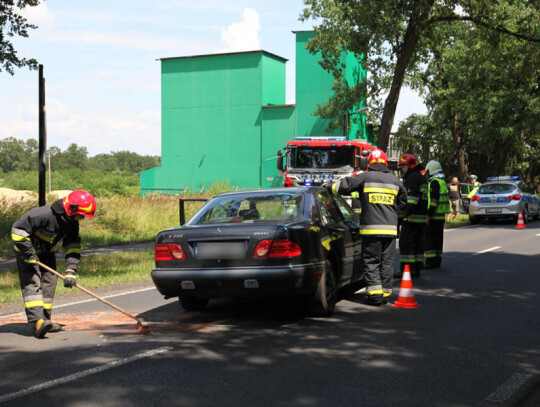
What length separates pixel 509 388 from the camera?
4.72 meters

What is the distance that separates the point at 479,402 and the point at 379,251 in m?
3.78

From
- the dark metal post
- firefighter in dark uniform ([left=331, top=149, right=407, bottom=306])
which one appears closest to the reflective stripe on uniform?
firefighter in dark uniform ([left=331, top=149, right=407, bottom=306])

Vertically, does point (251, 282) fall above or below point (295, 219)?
below

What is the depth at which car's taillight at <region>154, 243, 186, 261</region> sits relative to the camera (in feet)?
22.7

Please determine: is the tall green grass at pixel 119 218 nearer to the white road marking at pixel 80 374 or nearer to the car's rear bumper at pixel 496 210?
the car's rear bumper at pixel 496 210

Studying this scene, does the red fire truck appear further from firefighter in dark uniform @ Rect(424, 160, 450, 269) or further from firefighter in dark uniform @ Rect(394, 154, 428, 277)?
firefighter in dark uniform @ Rect(394, 154, 428, 277)

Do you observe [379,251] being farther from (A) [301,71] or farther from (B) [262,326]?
(A) [301,71]

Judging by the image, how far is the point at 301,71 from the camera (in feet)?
146

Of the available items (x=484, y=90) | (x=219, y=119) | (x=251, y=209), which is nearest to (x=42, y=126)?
(x=251, y=209)

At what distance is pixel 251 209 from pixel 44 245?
88.4 inches

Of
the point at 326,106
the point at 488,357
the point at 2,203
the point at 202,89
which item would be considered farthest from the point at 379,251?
the point at 202,89

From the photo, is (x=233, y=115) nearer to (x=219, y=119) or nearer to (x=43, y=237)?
(x=219, y=119)

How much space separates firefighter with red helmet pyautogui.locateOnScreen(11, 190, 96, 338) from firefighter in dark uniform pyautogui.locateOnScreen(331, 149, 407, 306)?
3171mm

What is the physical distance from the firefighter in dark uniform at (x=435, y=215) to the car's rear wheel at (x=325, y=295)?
4632 mm
